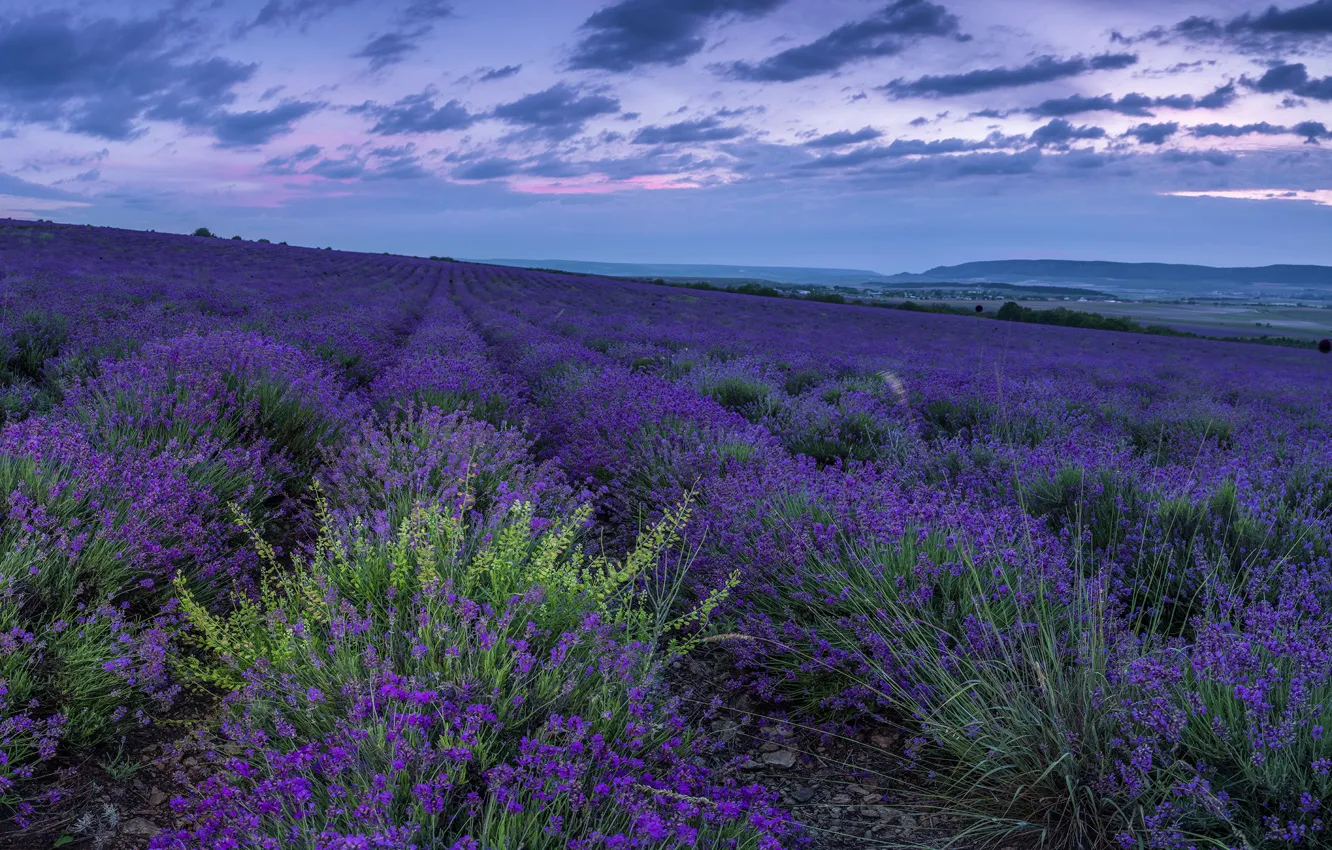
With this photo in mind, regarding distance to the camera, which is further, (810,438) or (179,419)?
(810,438)

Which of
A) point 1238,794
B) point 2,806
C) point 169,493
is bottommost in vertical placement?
point 2,806

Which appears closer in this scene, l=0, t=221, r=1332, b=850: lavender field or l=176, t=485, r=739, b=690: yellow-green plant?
l=0, t=221, r=1332, b=850: lavender field

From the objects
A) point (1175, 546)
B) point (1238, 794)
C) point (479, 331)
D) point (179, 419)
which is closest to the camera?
point (1238, 794)

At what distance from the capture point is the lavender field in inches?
75.1

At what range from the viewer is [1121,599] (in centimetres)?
371

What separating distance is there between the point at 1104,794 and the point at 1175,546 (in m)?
2.18

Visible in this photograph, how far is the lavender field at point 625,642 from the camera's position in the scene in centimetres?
191

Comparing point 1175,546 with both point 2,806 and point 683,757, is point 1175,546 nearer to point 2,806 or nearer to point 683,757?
point 683,757

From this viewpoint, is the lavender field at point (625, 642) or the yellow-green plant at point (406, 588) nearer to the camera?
the lavender field at point (625, 642)

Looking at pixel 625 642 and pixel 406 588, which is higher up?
pixel 406 588

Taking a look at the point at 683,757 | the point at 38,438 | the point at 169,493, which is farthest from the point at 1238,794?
the point at 38,438

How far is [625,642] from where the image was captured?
267 centimetres

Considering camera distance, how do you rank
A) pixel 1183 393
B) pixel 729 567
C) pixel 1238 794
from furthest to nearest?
pixel 1183 393, pixel 729 567, pixel 1238 794

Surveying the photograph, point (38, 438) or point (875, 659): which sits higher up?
point (38, 438)
